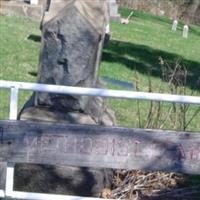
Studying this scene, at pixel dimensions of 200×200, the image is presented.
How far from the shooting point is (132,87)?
1258cm

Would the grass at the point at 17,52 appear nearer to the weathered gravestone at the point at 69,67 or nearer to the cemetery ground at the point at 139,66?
the cemetery ground at the point at 139,66

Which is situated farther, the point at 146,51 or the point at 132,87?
the point at 146,51

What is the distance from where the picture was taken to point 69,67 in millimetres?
6551

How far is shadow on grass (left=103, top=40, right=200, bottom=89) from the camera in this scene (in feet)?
50.3

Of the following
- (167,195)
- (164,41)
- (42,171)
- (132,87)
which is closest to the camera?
(42,171)

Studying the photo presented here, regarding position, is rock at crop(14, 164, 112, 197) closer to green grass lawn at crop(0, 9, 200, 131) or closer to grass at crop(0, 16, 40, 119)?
green grass lawn at crop(0, 9, 200, 131)

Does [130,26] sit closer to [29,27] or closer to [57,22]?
[29,27]

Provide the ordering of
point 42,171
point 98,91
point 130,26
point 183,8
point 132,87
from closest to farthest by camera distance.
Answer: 1. point 98,91
2. point 42,171
3. point 132,87
4. point 130,26
5. point 183,8

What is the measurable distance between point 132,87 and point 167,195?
566cm

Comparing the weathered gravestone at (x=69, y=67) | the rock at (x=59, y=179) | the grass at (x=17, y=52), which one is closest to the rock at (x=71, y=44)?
the weathered gravestone at (x=69, y=67)

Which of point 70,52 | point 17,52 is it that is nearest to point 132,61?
point 17,52

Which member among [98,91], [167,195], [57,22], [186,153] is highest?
[57,22]

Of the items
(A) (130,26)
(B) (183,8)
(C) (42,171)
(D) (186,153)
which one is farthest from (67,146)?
(B) (183,8)

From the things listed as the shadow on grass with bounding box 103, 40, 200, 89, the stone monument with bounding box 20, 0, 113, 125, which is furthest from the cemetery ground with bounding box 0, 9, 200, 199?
the stone monument with bounding box 20, 0, 113, 125
